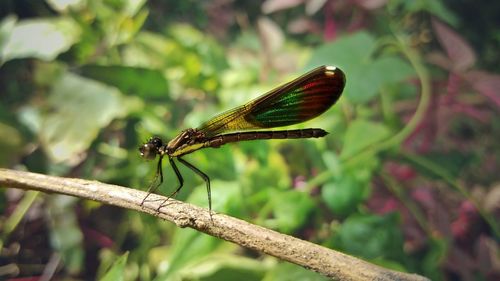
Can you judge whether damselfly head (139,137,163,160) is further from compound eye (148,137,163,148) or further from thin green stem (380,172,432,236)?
thin green stem (380,172,432,236)

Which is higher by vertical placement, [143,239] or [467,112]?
[467,112]

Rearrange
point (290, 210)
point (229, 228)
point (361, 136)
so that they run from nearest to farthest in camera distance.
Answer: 1. point (229, 228)
2. point (290, 210)
3. point (361, 136)

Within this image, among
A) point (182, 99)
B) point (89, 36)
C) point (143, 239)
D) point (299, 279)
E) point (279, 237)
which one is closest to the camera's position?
point (279, 237)

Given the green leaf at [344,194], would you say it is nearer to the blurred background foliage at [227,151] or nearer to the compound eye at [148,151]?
the blurred background foliage at [227,151]

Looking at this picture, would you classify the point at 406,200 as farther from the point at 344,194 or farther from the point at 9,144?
the point at 9,144

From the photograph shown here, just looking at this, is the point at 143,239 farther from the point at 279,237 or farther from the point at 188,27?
the point at 188,27

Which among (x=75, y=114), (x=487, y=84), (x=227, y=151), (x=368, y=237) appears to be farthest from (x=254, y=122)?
(x=487, y=84)

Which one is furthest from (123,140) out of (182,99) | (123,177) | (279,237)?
(279,237)
